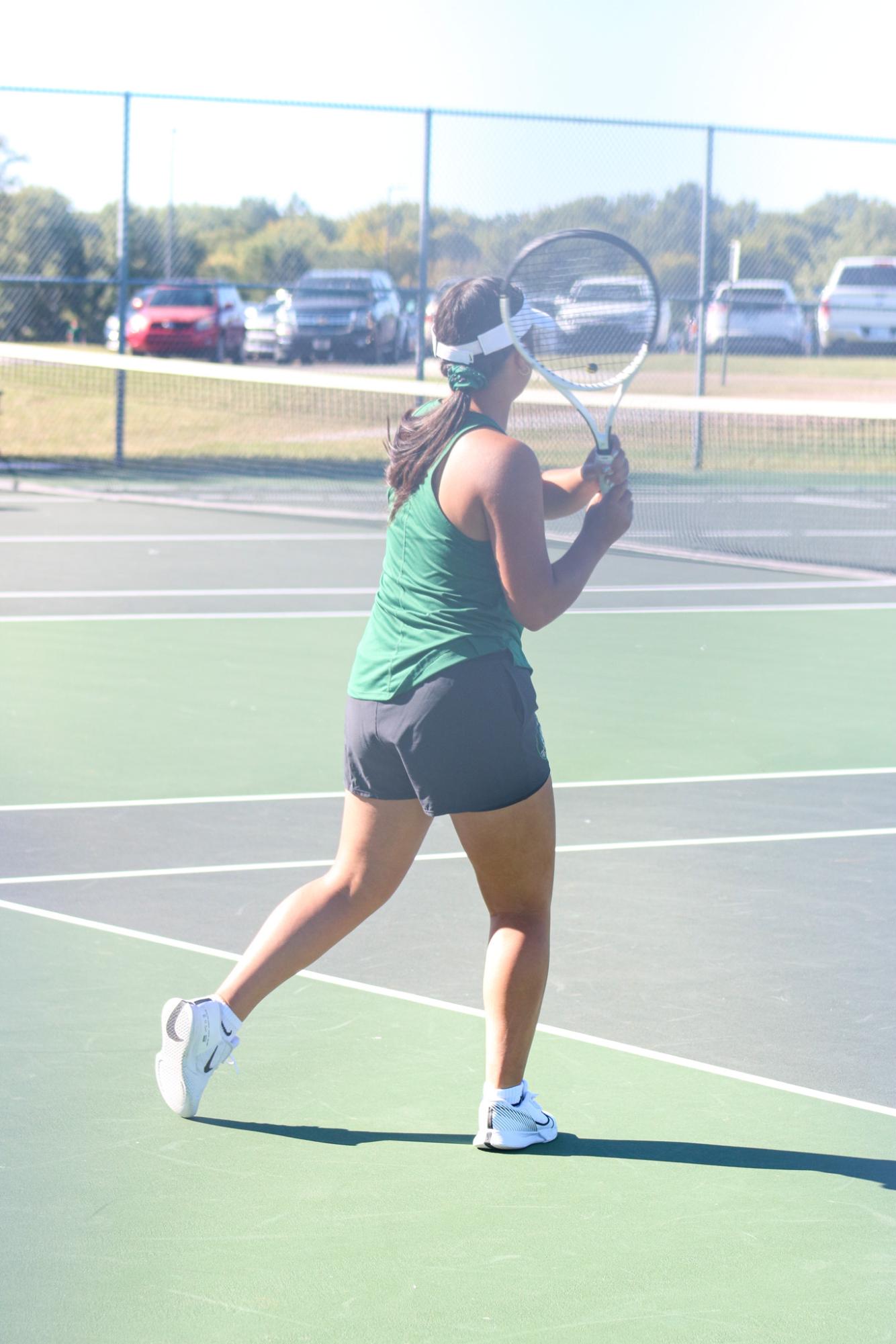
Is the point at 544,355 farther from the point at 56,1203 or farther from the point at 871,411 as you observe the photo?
the point at 871,411

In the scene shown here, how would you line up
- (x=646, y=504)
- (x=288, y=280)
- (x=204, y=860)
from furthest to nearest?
(x=288, y=280) → (x=646, y=504) → (x=204, y=860)

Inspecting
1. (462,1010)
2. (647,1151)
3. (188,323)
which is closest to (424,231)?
(188,323)

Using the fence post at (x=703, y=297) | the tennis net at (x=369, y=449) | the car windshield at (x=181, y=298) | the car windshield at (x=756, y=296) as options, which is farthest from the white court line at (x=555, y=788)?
the car windshield at (x=181, y=298)

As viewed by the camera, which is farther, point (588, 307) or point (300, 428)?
point (300, 428)

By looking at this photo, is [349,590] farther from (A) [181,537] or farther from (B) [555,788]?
(B) [555,788]

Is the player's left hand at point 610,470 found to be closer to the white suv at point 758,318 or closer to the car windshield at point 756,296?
the car windshield at point 756,296

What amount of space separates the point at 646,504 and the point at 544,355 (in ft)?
47.4

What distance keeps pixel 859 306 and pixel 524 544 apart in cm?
2430

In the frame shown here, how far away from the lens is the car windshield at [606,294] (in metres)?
6.75

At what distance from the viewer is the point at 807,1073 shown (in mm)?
4746

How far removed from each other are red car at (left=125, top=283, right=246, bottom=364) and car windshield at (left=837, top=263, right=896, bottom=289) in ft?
26.9

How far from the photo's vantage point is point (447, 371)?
431 centimetres

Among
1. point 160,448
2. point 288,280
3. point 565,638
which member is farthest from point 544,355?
point 288,280

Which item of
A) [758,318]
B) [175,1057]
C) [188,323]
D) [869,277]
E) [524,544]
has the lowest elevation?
[175,1057]
